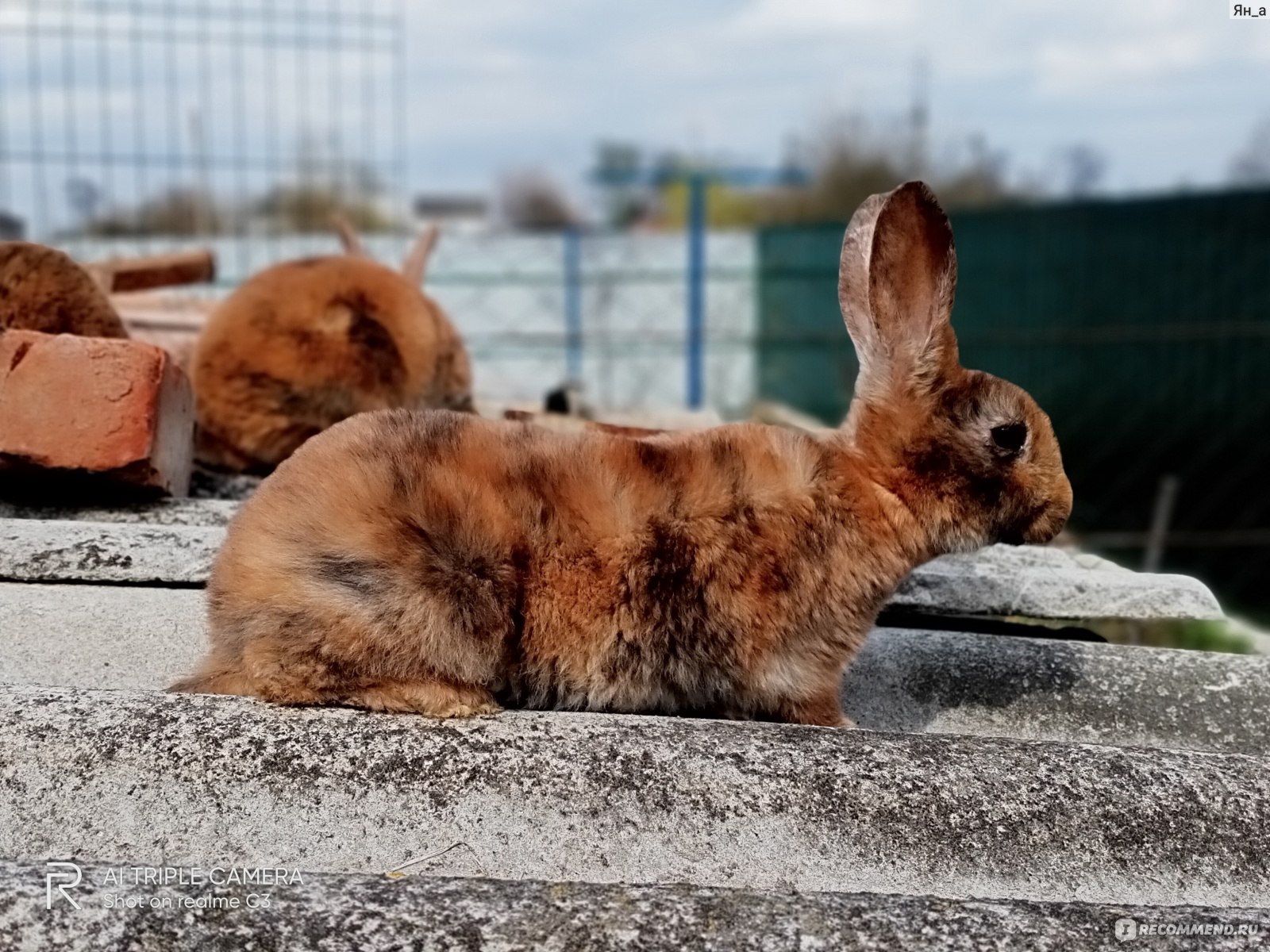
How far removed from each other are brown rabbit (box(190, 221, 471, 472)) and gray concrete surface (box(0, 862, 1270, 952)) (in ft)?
10.4

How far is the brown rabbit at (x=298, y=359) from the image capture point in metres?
4.77

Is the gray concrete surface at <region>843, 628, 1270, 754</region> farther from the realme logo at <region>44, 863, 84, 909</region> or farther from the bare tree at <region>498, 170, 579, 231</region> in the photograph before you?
the bare tree at <region>498, 170, 579, 231</region>

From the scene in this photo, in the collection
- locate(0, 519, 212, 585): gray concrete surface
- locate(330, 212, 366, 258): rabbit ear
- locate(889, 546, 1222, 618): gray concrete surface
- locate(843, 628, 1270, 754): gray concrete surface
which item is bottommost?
locate(843, 628, 1270, 754): gray concrete surface

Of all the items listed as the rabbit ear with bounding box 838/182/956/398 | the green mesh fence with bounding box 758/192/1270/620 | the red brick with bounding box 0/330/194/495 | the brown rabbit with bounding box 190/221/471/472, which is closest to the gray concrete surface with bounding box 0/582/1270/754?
the red brick with bounding box 0/330/194/495

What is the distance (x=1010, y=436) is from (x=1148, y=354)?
841 cm

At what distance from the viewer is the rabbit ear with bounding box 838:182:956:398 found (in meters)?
2.57

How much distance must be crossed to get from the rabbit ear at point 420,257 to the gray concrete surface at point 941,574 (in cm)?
348

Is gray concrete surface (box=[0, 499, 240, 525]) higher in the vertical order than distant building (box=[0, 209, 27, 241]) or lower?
lower

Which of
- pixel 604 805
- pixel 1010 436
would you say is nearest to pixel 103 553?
pixel 604 805

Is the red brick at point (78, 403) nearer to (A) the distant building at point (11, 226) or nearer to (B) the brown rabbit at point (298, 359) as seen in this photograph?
(B) the brown rabbit at point (298, 359)

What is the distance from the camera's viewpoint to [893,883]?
76.8 inches

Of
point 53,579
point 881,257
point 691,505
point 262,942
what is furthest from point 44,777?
point 881,257

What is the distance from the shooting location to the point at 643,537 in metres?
2.41

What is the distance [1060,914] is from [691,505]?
1.04 meters
